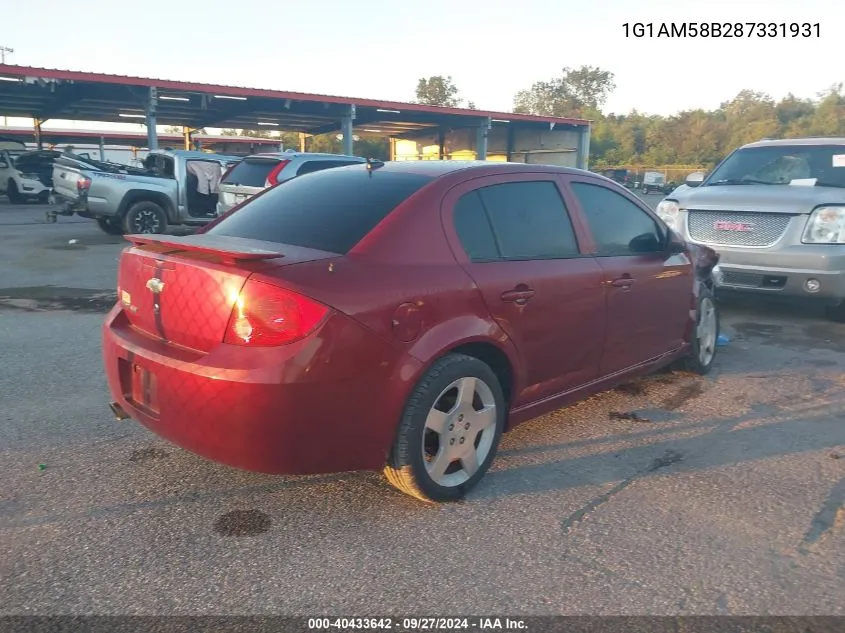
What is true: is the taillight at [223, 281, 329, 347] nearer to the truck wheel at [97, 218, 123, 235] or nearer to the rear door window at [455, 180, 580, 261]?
the rear door window at [455, 180, 580, 261]

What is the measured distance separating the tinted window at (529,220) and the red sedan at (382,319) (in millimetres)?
12

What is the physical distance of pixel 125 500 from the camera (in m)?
3.01

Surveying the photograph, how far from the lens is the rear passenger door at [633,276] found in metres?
3.90

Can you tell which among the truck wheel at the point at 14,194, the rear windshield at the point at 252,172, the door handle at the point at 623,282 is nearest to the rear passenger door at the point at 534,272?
→ the door handle at the point at 623,282

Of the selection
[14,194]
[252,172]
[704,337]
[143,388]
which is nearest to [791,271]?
[704,337]

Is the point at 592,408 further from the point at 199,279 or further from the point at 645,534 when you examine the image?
the point at 199,279

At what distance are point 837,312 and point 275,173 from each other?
7.62 meters

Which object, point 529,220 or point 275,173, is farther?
point 275,173

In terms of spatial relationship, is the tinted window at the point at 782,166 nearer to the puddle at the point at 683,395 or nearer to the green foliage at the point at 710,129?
the puddle at the point at 683,395

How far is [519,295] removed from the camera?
10.7ft

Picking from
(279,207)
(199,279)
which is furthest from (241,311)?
(279,207)

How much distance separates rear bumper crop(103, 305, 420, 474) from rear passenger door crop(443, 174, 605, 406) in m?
0.68

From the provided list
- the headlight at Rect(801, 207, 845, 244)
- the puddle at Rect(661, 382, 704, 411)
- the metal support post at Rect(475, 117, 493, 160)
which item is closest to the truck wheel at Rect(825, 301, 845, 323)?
the headlight at Rect(801, 207, 845, 244)

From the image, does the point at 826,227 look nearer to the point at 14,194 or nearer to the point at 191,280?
the point at 191,280
